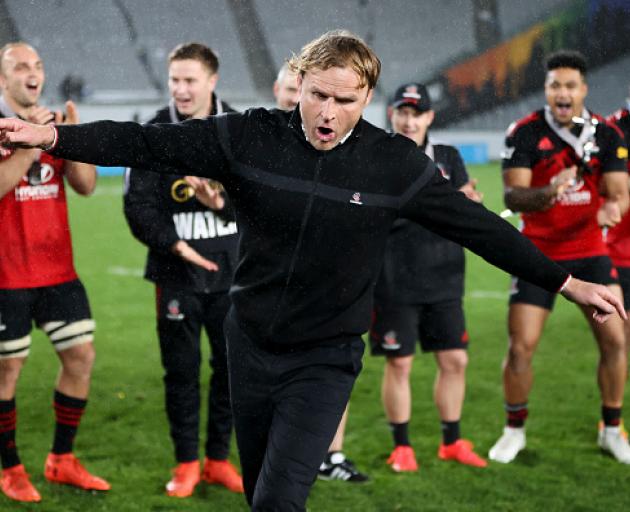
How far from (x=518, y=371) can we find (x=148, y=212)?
234cm

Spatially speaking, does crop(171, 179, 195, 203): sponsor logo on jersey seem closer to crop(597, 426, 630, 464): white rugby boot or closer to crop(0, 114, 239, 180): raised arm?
crop(0, 114, 239, 180): raised arm

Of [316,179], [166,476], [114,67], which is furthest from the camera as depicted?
[114,67]

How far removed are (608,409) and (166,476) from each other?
2.53 meters

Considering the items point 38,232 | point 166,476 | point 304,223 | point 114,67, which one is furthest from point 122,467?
point 114,67

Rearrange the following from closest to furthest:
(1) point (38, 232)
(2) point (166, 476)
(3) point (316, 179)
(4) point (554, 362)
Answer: (3) point (316, 179)
(1) point (38, 232)
(2) point (166, 476)
(4) point (554, 362)

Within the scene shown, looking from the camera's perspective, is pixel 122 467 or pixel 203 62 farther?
pixel 122 467

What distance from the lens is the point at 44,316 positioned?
5.16m

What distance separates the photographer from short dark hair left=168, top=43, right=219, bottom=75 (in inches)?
207

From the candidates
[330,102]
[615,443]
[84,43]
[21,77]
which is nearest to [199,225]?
[21,77]

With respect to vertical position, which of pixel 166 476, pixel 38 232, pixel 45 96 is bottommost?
pixel 166 476

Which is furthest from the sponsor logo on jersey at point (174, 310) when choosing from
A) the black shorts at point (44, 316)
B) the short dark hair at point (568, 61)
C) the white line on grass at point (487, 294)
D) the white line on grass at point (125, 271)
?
the white line on grass at point (125, 271)

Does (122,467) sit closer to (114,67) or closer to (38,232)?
(38,232)

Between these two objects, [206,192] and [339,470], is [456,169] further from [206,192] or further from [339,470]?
[339,470]

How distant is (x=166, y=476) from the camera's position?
18.2 feet
